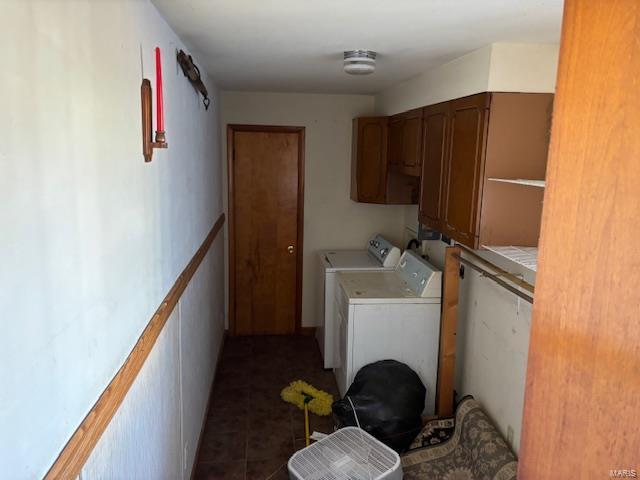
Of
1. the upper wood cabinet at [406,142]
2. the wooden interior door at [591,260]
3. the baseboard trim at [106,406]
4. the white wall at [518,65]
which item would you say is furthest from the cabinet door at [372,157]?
the wooden interior door at [591,260]

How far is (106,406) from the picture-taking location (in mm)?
1203

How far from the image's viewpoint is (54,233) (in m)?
0.93

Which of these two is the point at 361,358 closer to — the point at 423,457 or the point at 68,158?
the point at 423,457

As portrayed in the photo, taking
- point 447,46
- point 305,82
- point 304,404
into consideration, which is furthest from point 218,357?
point 447,46

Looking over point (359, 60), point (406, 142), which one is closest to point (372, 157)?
point (406, 142)

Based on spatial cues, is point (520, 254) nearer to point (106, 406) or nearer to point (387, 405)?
point (387, 405)

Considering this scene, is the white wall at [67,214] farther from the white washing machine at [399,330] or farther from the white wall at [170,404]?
the white washing machine at [399,330]

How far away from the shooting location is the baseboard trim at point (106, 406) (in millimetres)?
972

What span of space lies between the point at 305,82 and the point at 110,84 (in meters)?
2.52

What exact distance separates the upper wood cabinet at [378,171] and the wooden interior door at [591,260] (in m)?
3.06

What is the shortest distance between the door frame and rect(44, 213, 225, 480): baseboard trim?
7.98 feet

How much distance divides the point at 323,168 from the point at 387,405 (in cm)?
233

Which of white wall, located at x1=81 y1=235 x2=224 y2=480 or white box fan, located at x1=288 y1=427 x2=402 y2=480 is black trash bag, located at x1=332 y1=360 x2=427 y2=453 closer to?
white box fan, located at x1=288 y1=427 x2=402 y2=480

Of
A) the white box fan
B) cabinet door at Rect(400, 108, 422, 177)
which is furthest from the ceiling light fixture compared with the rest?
the white box fan
